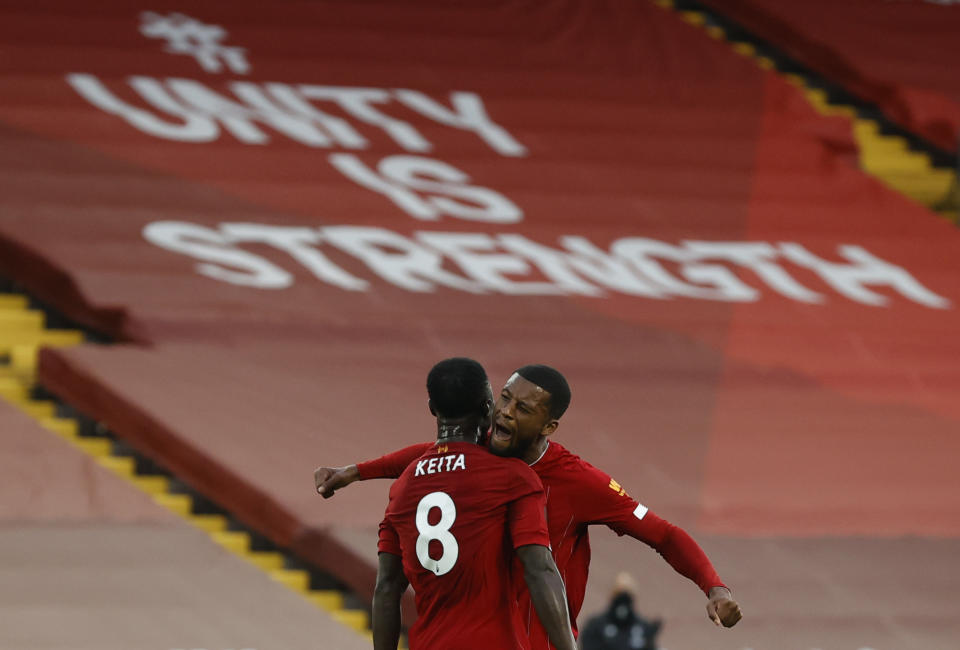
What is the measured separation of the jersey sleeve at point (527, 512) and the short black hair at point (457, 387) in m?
0.17

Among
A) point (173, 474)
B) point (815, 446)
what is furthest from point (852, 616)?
point (173, 474)

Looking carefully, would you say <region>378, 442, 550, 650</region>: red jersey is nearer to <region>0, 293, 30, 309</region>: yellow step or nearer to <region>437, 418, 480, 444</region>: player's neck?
<region>437, 418, 480, 444</region>: player's neck

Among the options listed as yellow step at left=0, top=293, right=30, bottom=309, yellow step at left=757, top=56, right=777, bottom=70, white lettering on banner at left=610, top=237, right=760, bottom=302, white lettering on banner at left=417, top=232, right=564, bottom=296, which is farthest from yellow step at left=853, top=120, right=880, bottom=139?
yellow step at left=0, top=293, right=30, bottom=309

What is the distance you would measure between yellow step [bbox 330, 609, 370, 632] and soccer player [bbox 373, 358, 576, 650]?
354 centimetres

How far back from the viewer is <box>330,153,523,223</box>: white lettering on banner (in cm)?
970

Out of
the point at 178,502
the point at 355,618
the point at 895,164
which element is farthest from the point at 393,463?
the point at 895,164

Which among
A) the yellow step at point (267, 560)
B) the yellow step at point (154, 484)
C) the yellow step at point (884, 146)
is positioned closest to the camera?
the yellow step at point (267, 560)

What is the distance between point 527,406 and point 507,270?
6256 millimetres

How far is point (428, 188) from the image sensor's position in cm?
984

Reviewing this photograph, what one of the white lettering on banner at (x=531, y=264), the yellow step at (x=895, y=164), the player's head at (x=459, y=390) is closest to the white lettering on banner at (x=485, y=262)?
the white lettering on banner at (x=531, y=264)

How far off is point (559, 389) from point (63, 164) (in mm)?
6738

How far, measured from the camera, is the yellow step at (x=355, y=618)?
264 inches

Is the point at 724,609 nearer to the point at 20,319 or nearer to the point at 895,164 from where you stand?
the point at 20,319

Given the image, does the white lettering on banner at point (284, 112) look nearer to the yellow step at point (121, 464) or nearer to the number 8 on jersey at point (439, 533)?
the yellow step at point (121, 464)
